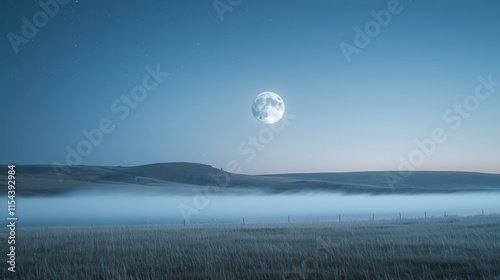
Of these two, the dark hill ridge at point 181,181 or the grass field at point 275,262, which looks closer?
the grass field at point 275,262

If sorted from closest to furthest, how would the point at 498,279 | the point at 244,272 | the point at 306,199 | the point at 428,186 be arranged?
the point at 498,279 → the point at 244,272 → the point at 306,199 → the point at 428,186

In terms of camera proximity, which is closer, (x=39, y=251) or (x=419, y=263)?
(x=419, y=263)

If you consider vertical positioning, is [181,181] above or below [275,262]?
above

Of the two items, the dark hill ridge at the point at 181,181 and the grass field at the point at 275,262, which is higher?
the dark hill ridge at the point at 181,181

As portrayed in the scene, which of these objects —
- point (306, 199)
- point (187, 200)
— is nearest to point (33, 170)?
point (187, 200)

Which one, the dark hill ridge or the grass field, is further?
the dark hill ridge

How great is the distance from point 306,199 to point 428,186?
8382cm

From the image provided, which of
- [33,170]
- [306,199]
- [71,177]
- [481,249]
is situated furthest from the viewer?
[33,170]

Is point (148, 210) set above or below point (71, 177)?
below

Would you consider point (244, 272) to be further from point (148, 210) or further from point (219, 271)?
point (148, 210)

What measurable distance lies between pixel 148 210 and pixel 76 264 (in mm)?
92616

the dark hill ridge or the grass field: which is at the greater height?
the dark hill ridge

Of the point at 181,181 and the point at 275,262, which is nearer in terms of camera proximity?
the point at 275,262

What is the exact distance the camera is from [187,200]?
126 meters
